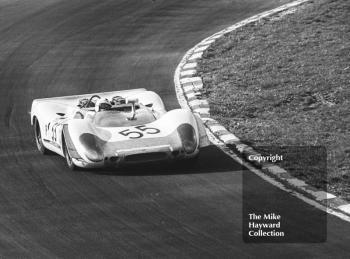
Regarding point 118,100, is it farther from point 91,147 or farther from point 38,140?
point 91,147

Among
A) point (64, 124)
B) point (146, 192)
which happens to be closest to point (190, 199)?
point (146, 192)

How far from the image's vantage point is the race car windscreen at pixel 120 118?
15.9 m

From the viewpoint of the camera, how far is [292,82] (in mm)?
20094

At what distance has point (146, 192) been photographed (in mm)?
14219

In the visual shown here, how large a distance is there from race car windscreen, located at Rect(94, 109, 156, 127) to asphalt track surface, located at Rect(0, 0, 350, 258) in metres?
0.92

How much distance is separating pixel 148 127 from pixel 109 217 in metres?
2.86

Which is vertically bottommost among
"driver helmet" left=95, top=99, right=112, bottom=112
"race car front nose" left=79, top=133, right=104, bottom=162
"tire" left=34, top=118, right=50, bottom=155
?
"tire" left=34, top=118, right=50, bottom=155

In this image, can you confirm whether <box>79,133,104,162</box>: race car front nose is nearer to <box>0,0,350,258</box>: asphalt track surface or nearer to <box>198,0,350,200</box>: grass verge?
<box>0,0,350,258</box>: asphalt track surface

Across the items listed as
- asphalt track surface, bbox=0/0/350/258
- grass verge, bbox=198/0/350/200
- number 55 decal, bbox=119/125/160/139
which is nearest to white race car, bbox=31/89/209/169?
number 55 decal, bbox=119/125/160/139

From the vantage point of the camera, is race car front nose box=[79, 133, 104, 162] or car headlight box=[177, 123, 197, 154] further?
car headlight box=[177, 123, 197, 154]

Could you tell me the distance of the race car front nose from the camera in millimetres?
14945

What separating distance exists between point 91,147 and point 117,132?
0.63m

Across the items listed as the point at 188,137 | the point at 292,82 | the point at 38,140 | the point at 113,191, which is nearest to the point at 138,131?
the point at 188,137

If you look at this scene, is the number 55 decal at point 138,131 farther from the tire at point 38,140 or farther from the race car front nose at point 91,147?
the tire at point 38,140
